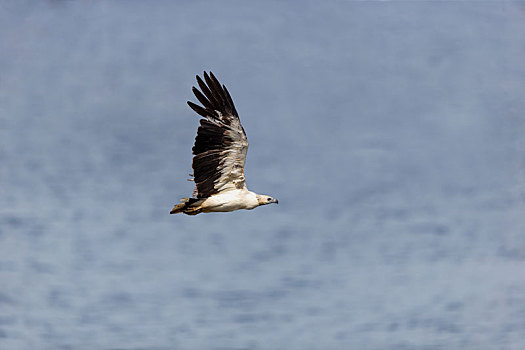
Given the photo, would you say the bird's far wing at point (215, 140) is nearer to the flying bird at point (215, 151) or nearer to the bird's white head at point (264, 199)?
the flying bird at point (215, 151)

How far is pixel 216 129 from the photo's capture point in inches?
1321

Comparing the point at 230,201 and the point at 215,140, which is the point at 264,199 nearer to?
the point at 230,201

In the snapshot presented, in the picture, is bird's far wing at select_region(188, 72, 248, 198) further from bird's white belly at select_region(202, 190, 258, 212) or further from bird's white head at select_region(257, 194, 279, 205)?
bird's white head at select_region(257, 194, 279, 205)

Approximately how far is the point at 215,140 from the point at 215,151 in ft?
1.06

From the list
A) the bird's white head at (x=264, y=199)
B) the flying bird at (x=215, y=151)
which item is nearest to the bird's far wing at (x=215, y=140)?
the flying bird at (x=215, y=151)

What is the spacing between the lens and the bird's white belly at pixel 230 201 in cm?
3369

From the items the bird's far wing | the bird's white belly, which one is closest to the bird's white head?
the bird's white belly

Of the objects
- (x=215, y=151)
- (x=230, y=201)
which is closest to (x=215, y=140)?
(x=215, y=151)

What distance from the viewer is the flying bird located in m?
33.5

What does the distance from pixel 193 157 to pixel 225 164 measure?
0.98 meters

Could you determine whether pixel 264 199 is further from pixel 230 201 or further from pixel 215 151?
pixel 215 151

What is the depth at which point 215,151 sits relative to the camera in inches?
1326

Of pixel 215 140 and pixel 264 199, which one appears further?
pixel 264 199

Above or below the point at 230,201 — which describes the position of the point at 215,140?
above
